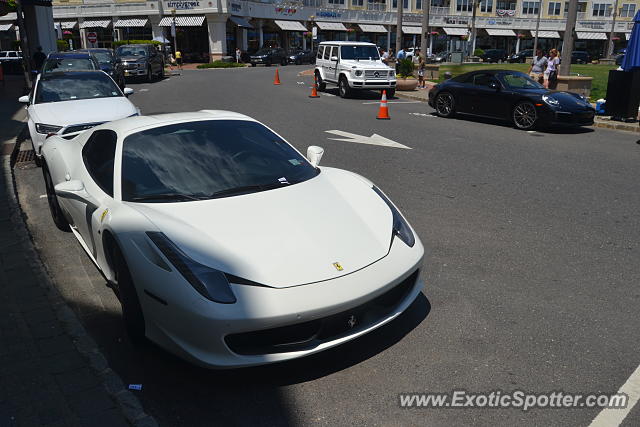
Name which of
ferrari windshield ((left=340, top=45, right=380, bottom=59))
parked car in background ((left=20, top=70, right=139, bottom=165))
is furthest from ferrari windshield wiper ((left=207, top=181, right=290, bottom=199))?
ferrari windshield ((left=340, top=45, right=380, bottom=59))

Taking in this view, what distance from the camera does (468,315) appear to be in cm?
426

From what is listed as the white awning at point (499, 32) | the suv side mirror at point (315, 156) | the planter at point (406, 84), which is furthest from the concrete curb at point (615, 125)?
the white awning at point (499, 32)

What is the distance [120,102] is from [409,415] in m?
8.75

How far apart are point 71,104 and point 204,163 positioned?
676cm

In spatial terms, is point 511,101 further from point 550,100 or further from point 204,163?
point 204,163

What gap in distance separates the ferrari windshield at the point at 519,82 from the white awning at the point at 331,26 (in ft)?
199

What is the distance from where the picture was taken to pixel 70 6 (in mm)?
61344

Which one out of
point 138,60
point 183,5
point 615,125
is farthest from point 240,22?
point 615,125

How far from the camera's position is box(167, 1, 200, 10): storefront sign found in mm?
56938

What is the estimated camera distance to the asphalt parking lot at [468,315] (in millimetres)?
3266

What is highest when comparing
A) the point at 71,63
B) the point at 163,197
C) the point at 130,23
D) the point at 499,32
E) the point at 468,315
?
the point at 130,23

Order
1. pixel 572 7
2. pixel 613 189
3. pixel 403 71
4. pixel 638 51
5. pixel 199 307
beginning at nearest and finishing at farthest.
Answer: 1. pixel 199 307
2. pixel 613 189
3. pixel 638 51
4. pixel 572 7
5. pixel 403 71

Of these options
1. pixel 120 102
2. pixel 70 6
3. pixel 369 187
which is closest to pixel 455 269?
pixel 369 187

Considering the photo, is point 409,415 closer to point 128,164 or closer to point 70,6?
point 128,164
